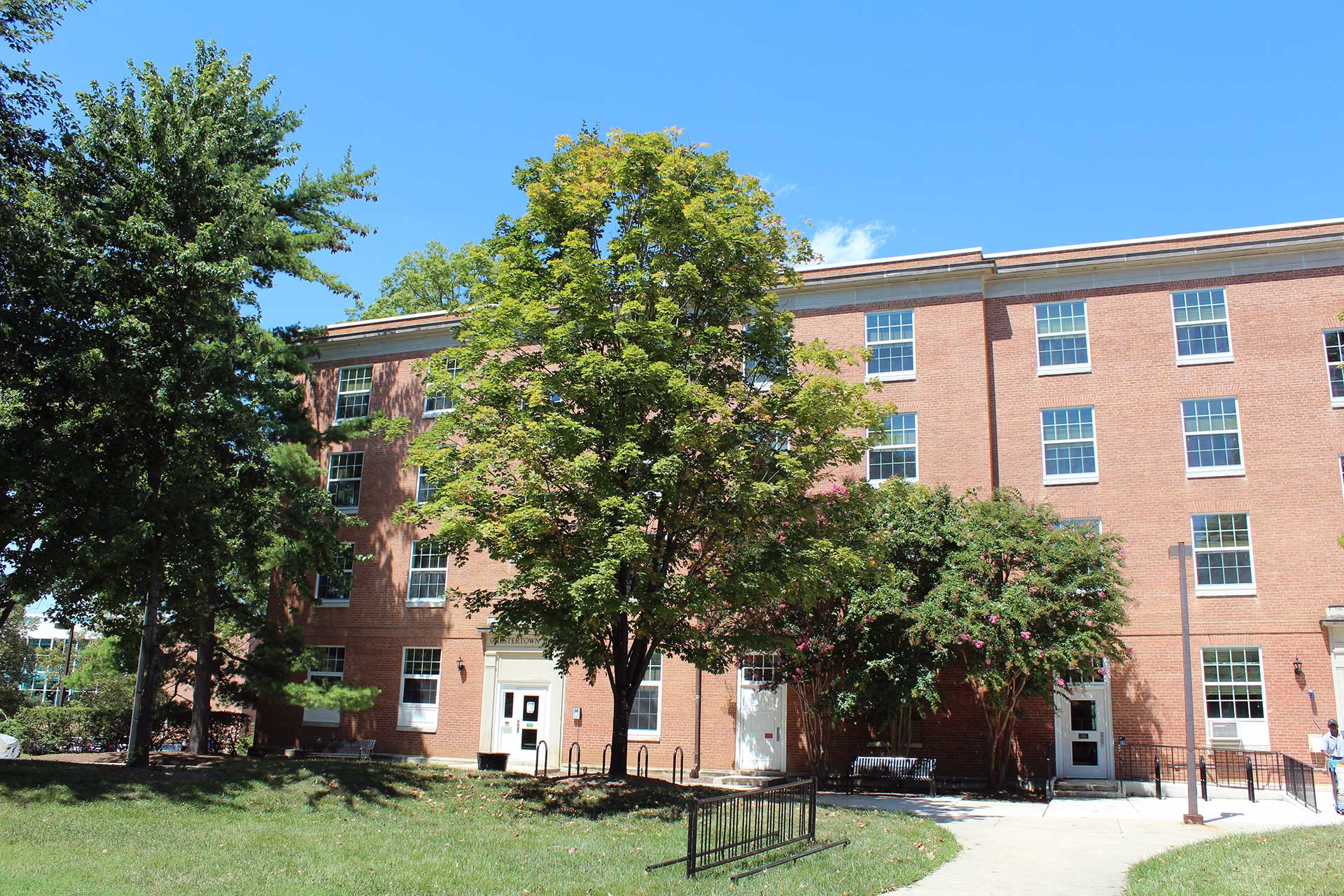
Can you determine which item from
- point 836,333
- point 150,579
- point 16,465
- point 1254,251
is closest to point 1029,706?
point 836,333

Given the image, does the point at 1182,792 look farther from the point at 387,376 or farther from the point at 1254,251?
the point at 387,376

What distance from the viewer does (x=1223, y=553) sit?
23297mm

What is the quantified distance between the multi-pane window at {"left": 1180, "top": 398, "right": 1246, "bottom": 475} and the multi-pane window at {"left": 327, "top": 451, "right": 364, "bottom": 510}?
22128 mm

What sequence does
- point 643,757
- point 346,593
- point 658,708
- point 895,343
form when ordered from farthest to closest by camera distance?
point 346,593, point 895,343, point 658,708, point 643,757

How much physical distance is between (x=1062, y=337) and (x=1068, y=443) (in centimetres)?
274

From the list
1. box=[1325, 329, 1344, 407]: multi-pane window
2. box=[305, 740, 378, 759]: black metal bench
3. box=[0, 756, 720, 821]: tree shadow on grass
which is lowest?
box=[305, 740, 378, 759]: black metal bench

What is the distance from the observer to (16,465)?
55.4 feet

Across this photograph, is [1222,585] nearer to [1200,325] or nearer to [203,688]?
[1200,325]

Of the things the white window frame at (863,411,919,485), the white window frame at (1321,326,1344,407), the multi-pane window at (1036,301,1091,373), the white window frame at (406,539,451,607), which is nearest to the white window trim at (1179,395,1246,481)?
the white window frame at (1321,326,1344,407)

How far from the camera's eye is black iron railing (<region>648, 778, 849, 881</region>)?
447 inches

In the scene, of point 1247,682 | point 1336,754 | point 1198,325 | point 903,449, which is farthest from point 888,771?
point 1198,325

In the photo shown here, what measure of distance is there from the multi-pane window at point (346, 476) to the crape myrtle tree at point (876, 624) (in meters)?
14.5

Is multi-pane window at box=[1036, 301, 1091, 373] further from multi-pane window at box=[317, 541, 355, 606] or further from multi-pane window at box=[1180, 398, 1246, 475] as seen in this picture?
multi-pane window at box=[317, 541, 355, 606]

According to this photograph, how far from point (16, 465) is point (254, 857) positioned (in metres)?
8.67
